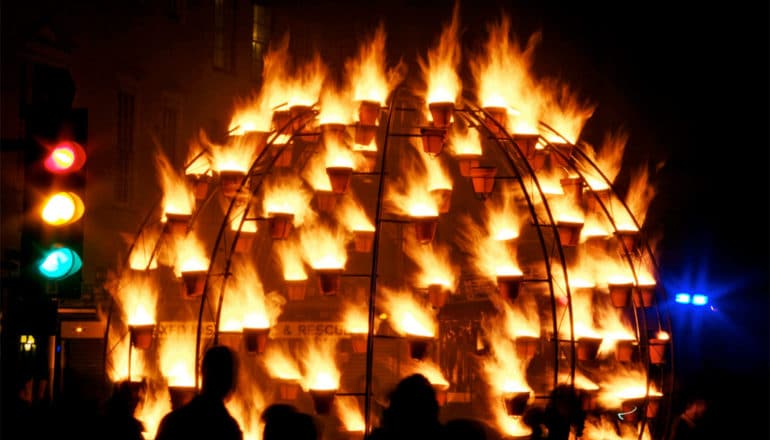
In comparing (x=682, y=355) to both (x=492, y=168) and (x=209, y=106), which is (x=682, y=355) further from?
(x=209, y=106)

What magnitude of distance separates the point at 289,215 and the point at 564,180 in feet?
8.28

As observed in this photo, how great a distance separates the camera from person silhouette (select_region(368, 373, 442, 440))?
14.3ft

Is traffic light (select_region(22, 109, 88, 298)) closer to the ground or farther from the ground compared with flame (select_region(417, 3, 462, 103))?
closer to the ground

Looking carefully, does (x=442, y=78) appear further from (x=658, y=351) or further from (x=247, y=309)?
(x=658, y=351)

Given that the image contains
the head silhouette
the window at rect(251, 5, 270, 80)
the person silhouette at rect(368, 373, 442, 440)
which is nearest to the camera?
the head silhouette

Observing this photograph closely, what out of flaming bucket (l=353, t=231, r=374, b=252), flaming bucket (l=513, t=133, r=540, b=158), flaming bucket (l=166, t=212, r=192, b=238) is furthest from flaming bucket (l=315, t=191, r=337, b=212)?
flaming bucket (l=513, t=133, r=540, b=158)

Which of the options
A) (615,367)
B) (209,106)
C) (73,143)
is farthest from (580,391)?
(209,106)

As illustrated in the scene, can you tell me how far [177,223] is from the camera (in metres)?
7.70

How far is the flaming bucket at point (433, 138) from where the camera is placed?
7.26m

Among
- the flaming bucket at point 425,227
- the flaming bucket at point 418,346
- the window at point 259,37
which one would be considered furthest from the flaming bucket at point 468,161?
the window at point 259,37

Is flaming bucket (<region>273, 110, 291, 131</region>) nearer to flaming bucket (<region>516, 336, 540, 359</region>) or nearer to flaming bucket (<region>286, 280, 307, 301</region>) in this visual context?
flaming bucket (<region>286, 280, 307, 301</region>)

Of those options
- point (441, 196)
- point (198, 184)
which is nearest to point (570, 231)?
point (441, 196)

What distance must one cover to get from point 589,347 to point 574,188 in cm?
146

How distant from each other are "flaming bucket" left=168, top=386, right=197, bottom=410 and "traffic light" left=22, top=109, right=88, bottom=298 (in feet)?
9.69
